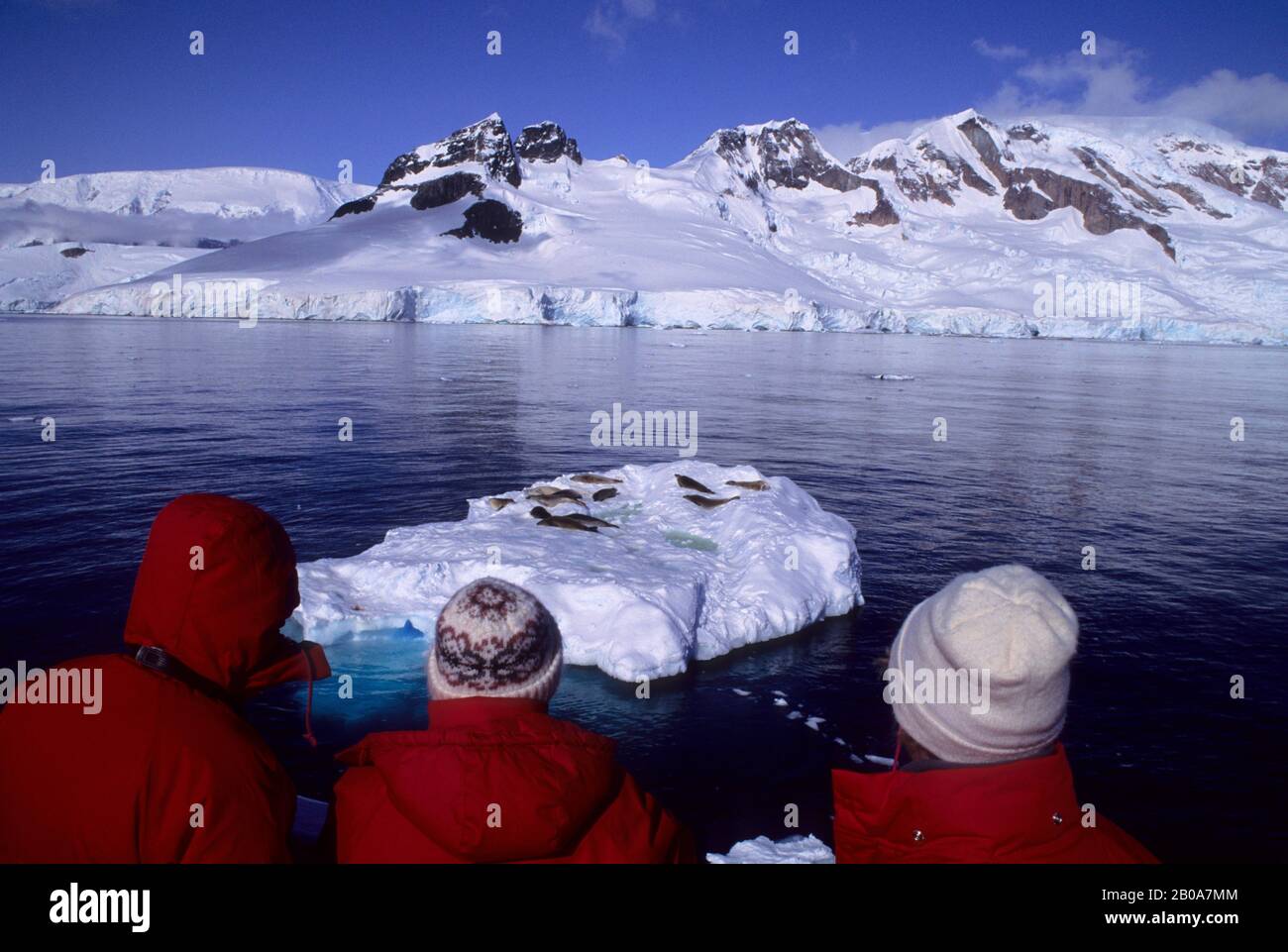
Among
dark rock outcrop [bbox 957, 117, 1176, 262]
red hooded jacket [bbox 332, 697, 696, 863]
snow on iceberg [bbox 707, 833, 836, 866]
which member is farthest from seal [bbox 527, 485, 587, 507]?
dark rock outcrop [bbox 957, 117, 1176, 262]

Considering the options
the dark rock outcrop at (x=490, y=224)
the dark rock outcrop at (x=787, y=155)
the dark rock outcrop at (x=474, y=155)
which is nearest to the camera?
the dark rock outcrop at (x=490, y=224)

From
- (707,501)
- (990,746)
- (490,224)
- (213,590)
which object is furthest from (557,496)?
(490,224)

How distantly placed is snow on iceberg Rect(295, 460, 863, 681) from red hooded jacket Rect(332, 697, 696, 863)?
567 centimetres

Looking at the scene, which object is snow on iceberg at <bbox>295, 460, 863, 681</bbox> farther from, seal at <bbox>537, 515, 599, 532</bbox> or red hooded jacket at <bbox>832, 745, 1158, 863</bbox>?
red hooded jacket at <bbox>832, 745, 1158, 863</bbox>

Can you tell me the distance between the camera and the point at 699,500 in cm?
1206

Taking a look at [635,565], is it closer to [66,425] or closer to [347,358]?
[66,425]

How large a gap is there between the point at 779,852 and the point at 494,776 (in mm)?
4217

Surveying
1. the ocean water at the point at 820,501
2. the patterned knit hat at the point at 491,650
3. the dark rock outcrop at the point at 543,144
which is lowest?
the ocean water at the point at 820,501

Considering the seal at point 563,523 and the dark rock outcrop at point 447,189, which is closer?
the seal at point 563,523

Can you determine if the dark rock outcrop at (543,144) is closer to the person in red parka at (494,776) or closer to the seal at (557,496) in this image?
the seal at (557,496)

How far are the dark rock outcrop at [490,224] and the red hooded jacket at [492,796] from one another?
130 metres

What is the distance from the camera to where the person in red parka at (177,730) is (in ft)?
6.40

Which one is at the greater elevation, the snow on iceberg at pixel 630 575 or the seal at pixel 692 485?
the seal at pixel 692 485

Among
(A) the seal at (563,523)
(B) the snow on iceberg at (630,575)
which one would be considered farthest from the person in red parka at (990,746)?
(A) the seal at (563,523)
